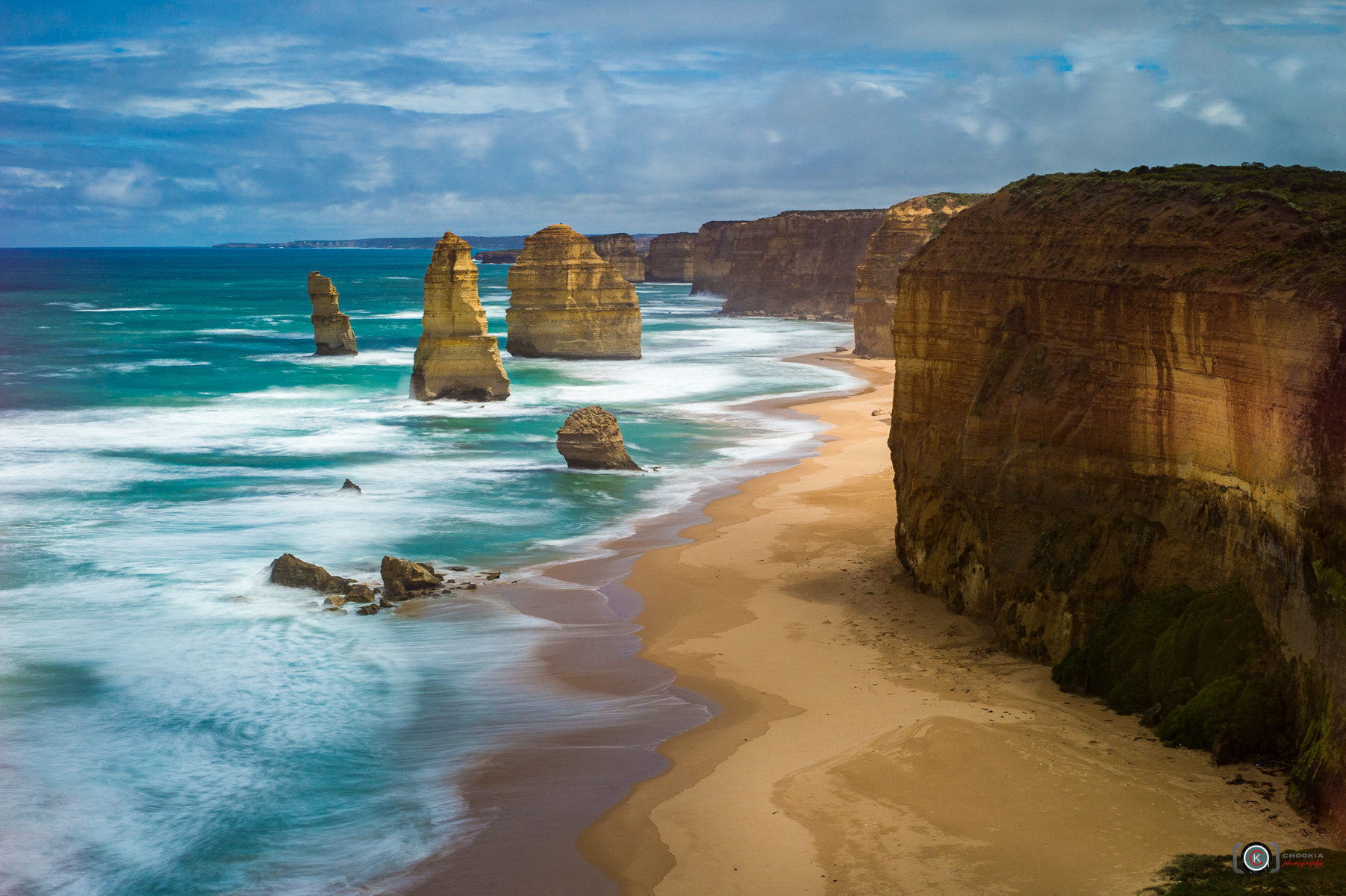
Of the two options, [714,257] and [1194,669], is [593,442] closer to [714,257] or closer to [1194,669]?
[1194,669]

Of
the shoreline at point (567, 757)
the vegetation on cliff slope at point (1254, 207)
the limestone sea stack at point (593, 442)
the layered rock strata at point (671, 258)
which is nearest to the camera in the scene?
the shoreline at point (567, 757)

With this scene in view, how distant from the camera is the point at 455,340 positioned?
40.8 m

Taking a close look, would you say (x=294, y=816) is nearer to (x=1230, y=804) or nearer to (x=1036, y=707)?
(x=1036, y=707)

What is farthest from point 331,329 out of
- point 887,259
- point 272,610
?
point 272,610

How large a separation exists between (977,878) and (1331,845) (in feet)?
8.38

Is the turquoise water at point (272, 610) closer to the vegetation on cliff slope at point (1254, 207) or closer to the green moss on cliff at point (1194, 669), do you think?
the green moss on cliff at point (1194, 669)

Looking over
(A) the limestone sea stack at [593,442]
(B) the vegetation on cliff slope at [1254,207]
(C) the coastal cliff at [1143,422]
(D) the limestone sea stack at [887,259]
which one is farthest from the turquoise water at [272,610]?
(D) the limestone sea stack at [887,259]

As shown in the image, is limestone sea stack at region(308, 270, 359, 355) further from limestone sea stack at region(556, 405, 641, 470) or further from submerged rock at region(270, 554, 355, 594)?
submerged rock at region(270, 554, 355, 594)

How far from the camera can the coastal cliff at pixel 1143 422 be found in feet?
31.0

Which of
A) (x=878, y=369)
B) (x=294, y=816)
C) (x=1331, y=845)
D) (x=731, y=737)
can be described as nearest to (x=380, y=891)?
(x=294, y=816)

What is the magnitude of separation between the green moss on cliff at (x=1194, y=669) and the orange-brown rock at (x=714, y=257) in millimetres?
106497

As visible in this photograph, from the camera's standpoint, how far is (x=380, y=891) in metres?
9.57

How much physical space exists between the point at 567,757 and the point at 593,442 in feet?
54.4

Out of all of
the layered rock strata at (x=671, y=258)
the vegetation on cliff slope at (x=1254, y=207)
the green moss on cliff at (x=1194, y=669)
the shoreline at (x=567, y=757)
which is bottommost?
the shoreline at (x=567, y=757)
